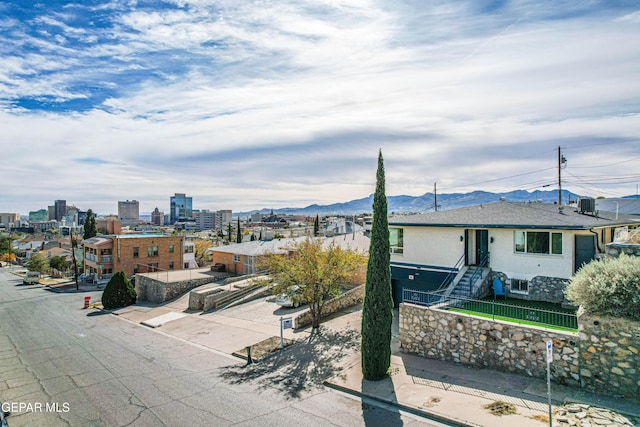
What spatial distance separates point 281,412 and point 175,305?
77.0 feet

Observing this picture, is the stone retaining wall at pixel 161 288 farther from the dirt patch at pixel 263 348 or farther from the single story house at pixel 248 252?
the dirt patch at pixel 263 348

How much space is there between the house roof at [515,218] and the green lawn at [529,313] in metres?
3.64

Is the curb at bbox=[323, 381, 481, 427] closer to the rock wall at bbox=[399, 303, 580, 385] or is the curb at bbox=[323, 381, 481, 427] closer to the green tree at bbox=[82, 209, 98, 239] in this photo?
the rock wall at bbox=[399, 303, 580, 385]

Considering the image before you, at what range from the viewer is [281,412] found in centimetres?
1149

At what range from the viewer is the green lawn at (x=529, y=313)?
13656 mm

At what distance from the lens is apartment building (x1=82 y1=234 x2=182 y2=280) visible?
49.7 m

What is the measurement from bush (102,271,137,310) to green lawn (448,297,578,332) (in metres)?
29.7

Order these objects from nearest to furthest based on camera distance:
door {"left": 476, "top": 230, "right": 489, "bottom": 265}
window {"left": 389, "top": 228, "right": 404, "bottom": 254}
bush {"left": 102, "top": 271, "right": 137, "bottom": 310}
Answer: door {"left": 476, "top": 230, "right": 489, "bottom": 265}, window {"left": 389, "top": 228, "right": 404, "bottom": 254}, bush {"left": 102, "top": 271, "right": 137, "bottom": 310}

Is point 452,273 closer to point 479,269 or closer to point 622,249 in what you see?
point 479,269

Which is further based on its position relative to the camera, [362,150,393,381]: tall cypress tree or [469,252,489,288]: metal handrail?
[469,252,489,288]: metal handrail

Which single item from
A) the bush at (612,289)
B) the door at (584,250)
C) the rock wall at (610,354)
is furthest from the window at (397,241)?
the rock wall at (610,354)

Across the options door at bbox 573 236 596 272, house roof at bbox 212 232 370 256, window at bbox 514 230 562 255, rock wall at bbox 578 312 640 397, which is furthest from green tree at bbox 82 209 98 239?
rock wall at bbox 578 312 640 397

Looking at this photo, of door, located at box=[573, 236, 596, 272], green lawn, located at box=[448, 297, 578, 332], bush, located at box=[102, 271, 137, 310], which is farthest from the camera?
bush, located at box=[102, 271, 137, 310]

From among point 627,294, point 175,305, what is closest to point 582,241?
point 627,294
